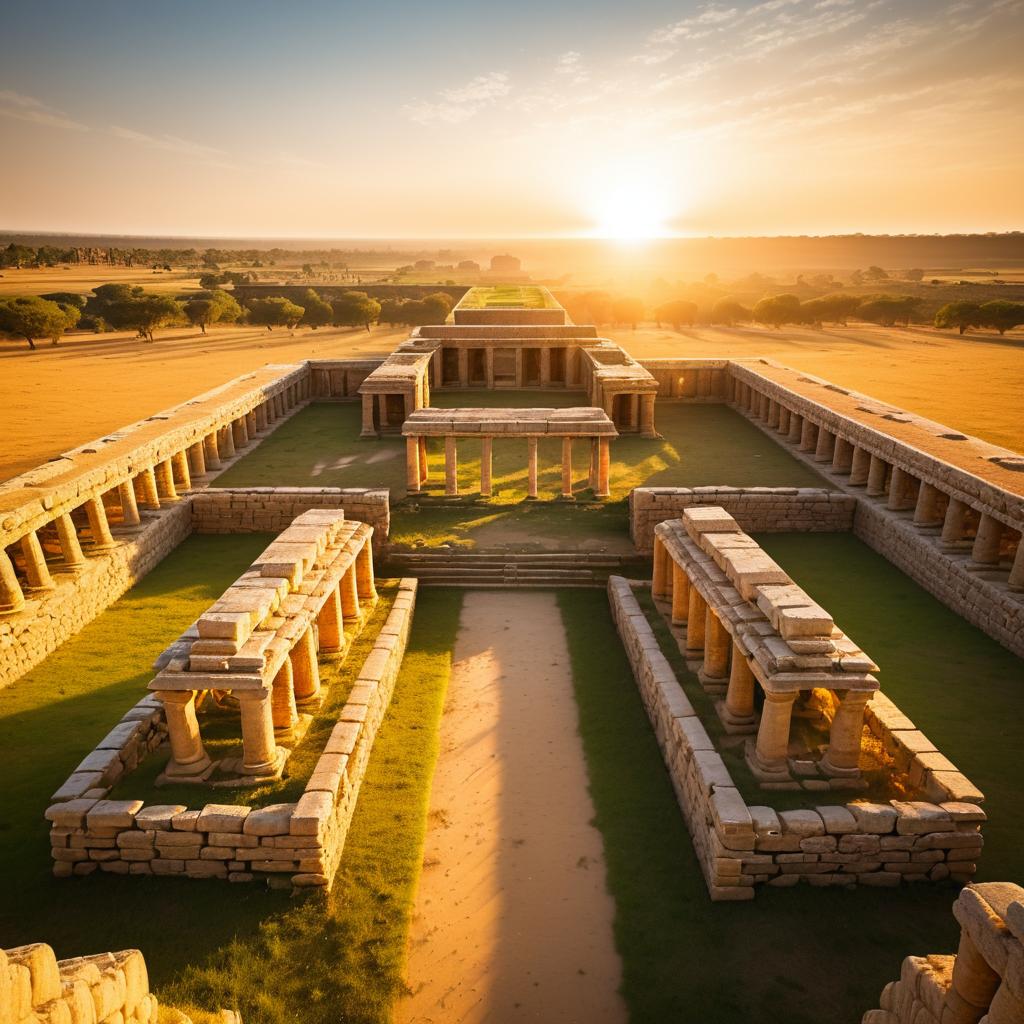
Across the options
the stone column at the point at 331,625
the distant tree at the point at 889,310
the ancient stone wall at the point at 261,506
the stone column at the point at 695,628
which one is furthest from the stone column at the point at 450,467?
the distant tree at the point at 889,310

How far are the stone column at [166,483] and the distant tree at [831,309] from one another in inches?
2462

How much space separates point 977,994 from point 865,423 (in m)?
21.1

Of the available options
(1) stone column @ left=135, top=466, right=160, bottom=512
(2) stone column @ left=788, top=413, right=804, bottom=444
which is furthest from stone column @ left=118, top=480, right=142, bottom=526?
(2) stone column @ left=788, top=413, right=804, bottom=444

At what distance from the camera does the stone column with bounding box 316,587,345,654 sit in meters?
14.6

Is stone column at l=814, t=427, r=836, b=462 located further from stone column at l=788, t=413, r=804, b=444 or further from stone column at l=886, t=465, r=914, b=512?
stone column at l=886, t=465, r=914, b=512

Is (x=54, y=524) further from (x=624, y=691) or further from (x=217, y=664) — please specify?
(x=624, y=691)

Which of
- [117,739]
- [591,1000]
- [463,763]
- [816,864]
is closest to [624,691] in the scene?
[463,763]

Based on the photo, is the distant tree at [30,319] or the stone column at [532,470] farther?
the distant tree at [30,319]

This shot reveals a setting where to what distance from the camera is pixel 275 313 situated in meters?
68.1

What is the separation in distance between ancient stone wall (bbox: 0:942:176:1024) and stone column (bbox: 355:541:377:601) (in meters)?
10.8

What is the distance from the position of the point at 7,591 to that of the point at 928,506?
22.4 meters

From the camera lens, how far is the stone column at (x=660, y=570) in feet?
55.7

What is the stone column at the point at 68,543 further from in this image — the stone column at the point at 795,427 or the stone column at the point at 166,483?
the stone column at the point at 795,427

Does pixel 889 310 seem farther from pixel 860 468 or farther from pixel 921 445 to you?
pixel 921 445
